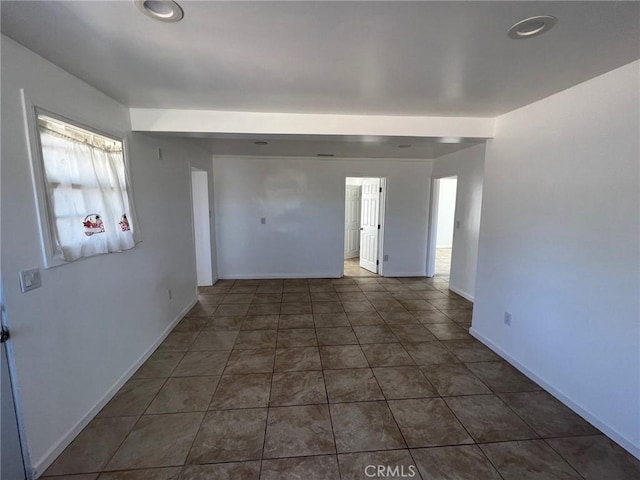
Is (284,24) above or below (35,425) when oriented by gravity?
above

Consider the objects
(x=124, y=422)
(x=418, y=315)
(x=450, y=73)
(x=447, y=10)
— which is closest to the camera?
(x=447, y=10)

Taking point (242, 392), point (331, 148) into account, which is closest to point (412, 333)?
point (242, 392)

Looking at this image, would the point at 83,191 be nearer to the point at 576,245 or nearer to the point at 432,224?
the point at 576,245

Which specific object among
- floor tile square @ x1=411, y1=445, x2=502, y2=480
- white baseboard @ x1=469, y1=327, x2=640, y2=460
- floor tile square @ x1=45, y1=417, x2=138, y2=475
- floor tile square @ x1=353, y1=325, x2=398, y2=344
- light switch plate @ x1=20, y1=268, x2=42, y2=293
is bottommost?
floor tile square @ x1=45, y1=417, x2=138, y2=475

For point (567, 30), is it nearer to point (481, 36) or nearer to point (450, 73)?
point (481, 36)

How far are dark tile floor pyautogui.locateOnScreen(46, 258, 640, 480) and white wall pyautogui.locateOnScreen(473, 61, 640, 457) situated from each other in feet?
0.87

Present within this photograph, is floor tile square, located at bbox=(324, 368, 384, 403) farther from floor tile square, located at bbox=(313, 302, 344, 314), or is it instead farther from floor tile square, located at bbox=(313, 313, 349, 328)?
floor tile square, located at bbox=(313, 302, 344, 314)

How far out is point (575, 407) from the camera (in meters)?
2.01

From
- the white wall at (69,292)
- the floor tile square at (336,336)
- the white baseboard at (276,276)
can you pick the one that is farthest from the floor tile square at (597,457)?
the white baseboard at (276,276)

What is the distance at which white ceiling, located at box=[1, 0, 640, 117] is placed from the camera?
1.18 meters

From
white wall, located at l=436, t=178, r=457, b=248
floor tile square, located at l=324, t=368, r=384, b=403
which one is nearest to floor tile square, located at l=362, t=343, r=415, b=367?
floor tile square, located at l=324, t=368, r=384, b=403

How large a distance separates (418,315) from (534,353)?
4.76ft

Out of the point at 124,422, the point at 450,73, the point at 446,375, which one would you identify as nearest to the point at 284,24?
the point at 450,73

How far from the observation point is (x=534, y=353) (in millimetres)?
2346
